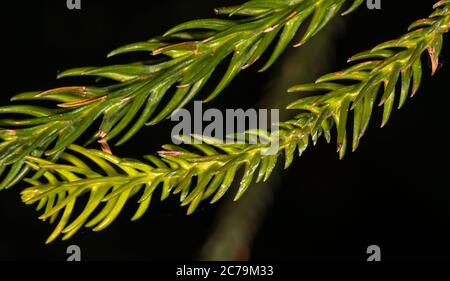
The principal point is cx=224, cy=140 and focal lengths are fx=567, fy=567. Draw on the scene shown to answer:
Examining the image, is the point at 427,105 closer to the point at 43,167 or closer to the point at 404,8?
the point at 404,8

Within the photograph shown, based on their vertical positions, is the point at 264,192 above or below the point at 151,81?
below

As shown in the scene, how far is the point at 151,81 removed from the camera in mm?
468

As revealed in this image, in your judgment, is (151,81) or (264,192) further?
(264,192)

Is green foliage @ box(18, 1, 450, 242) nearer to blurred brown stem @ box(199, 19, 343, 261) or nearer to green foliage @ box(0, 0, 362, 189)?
green foliage @ box(0, 0, 362, 189)

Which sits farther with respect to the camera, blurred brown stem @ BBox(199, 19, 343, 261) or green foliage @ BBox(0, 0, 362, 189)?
blurred brown stem @ BBox(199, 19, 343, 261)

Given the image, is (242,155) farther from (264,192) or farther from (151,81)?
(264,192)

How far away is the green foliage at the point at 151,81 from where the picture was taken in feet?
1.52

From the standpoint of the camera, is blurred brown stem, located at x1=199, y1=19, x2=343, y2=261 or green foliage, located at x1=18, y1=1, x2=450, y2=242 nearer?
green foliage, located at x1=18, y1=1, x2=450, y2=242

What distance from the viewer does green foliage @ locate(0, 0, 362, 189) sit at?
1.52ft

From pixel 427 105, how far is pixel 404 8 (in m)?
0.16

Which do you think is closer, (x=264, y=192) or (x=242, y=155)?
(x=242, y=155)

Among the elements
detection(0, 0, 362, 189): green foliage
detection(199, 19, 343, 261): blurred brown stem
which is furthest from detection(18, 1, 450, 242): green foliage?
detection(199, 19, 343, 261): blurred brown stem

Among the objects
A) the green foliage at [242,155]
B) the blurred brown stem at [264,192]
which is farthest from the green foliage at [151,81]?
the blurred brown stem at [264,192]

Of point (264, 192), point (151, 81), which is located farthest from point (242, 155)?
point (264, 192)
